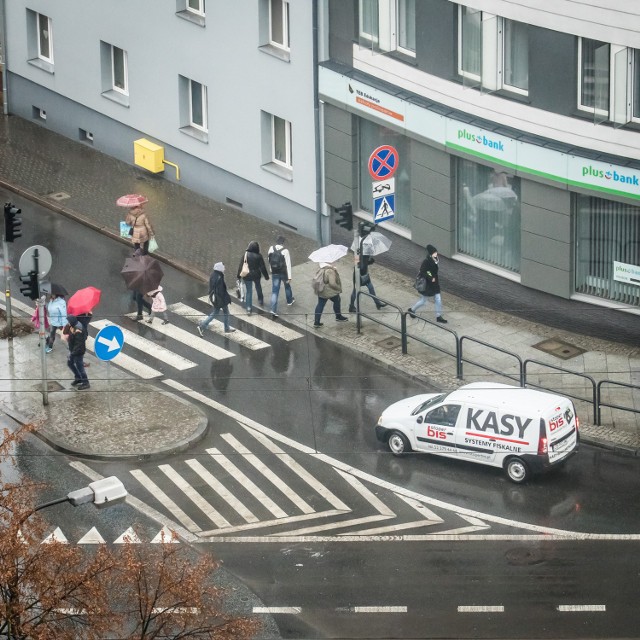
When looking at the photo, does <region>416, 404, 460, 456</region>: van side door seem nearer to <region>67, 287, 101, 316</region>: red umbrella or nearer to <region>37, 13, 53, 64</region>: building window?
<region>67, 287, 101, 316</region>: red umbrella

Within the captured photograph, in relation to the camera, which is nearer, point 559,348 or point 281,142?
point 559,348

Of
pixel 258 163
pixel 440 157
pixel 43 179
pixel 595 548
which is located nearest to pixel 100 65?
pixel 43 179

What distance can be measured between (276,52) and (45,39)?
10.3 metres

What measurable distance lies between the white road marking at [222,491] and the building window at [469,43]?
34.3 ft

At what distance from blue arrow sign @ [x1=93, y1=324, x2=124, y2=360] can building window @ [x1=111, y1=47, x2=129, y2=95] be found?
47.4ft

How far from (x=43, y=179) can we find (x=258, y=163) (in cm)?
672

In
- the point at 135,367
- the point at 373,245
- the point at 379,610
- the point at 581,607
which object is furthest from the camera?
the point at 373,245

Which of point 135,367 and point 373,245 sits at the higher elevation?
point 373,245

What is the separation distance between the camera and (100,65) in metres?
46.7

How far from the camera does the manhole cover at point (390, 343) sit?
121 feet

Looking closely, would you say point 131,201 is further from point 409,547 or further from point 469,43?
point 409,547

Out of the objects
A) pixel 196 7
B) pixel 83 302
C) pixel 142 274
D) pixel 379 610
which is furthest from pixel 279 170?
pixel 379 610

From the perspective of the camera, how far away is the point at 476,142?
37.1 metres

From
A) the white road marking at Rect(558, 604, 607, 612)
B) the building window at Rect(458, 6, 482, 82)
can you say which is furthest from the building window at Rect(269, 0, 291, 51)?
the white road marking at Rect(558, 604, 607, 612)
